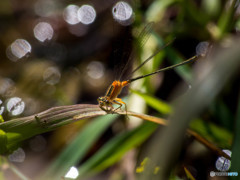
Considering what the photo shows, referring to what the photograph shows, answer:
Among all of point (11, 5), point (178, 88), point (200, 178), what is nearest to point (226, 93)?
point (178, 88)

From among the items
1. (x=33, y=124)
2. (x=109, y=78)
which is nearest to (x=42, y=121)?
(x=33, y=124)

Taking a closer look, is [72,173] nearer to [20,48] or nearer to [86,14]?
[20,48]

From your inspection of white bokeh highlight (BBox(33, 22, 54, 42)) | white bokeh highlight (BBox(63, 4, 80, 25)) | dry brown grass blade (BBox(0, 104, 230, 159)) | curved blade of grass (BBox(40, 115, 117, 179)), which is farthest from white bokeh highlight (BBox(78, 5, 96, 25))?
dry brown grass blade (BBox(0, 104, 230, 159))

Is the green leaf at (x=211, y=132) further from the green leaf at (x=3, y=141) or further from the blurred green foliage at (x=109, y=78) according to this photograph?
the green leaf at (x=3, y=141)

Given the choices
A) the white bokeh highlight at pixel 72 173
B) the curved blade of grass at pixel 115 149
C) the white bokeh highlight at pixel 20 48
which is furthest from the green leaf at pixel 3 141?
the white bokeh highlight at pixel 20 48

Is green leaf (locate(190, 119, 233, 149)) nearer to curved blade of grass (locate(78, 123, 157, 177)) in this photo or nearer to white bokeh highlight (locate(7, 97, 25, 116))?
curved blade of grass (locate(78, 123, 157, 177))

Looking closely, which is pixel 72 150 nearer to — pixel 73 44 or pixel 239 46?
pixel 239 46

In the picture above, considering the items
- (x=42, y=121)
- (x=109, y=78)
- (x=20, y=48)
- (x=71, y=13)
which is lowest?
(x=42, y=121)
